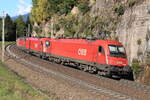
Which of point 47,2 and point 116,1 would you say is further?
point 47,2

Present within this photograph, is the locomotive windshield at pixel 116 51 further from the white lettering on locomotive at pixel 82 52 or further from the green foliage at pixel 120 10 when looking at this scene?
the green foliage at pixel 120 10

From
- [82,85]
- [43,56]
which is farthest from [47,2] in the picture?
[82,85]

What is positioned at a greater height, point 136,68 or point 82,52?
point 82,52

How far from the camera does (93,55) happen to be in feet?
86.5

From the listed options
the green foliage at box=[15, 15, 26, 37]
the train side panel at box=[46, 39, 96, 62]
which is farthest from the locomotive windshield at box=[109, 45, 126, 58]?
the green foliage at box=[15, 15, 26, 37]

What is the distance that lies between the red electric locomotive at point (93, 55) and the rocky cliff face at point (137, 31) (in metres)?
2.46

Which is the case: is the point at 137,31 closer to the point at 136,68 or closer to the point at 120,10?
the point at 136,68

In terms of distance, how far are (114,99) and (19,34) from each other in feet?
441

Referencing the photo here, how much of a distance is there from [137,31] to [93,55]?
548 centimetres

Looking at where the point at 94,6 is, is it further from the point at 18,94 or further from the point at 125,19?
the point at 18,94

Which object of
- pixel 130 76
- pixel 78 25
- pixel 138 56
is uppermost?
pixel 78 25

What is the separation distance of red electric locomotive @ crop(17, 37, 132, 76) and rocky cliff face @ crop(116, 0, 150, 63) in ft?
8.06

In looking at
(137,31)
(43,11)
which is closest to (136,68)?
(137,31)

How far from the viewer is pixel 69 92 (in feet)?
56.7
